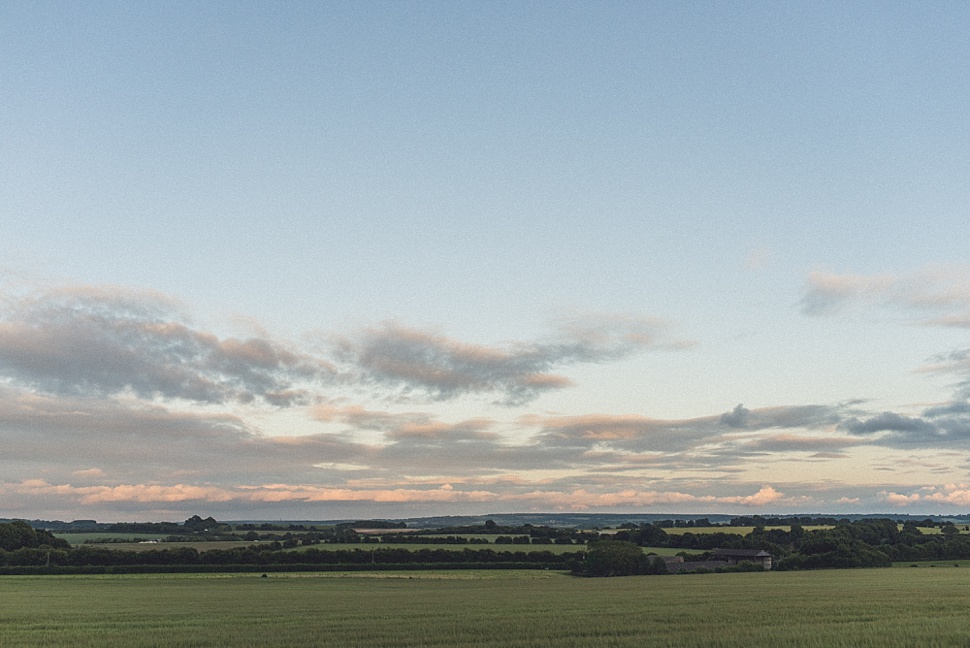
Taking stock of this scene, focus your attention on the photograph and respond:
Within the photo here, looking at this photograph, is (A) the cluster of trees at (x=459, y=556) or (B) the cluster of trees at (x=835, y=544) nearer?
(A) the cluster of trees at (x=459, y=556)

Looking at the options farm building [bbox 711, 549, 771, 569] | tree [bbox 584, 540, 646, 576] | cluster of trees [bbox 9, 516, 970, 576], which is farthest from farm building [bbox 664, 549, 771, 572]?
tree [bbox 584, 540, 646, 576]

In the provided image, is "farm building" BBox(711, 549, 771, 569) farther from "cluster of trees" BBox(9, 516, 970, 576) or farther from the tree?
the tree

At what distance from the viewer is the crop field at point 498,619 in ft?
84.8

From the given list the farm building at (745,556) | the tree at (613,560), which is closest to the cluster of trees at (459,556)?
the tree at (613,560)

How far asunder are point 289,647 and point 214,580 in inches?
2513

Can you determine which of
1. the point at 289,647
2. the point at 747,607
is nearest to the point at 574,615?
the point at 747,607

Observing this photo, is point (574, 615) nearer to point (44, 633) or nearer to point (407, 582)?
point (44, 633)

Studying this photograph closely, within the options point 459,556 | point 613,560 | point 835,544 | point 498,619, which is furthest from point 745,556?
point 498,619

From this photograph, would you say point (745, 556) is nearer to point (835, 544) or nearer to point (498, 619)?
point (835, 544)

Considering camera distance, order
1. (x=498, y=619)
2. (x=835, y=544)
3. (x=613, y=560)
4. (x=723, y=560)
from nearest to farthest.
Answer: (x=498, y=619) → (x=613, y=560) → (x=835, y=544) → (x=723, y=560)

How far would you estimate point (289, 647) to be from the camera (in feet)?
82.9

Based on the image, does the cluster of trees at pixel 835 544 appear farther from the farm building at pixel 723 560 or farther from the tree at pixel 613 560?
the tree at pixel 613 560

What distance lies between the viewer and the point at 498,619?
3356 centimetres

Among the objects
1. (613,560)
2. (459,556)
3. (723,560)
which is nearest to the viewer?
(613,560)
